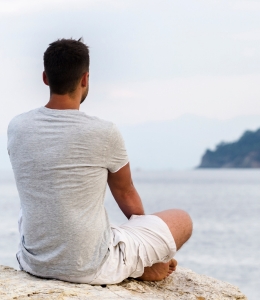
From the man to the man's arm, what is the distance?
0.01 meters

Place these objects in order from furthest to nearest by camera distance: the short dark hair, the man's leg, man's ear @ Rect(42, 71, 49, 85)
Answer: the man's leg
man's ear @ Rect(42, 71, 49, 85)
the short dark hair

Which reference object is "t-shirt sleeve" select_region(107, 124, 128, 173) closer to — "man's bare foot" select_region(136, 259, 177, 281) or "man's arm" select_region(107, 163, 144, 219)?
"man's arm" select_region(107, 163, 144, 219)

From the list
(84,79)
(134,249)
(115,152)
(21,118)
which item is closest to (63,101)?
(84,79)

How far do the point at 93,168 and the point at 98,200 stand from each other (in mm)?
209

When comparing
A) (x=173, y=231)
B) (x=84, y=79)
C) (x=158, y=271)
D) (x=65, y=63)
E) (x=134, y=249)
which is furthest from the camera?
(x=158, y=271)

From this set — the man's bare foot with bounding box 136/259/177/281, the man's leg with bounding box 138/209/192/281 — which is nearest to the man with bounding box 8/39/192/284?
the man's leg with bounding box 138/209/192/281

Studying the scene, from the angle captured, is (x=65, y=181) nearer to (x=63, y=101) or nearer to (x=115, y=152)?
(x=115, y=152)

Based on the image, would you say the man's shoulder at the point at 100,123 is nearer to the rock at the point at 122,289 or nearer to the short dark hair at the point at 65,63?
the short dark hair at the point at 65,63

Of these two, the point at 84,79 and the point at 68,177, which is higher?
the point at 84,79

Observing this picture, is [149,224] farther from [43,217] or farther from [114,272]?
[43,217]

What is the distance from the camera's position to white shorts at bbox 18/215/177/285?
3.51 m

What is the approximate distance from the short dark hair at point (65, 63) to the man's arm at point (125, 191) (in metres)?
0.61

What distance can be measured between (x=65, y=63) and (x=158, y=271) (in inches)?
65.4

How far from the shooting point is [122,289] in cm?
360
